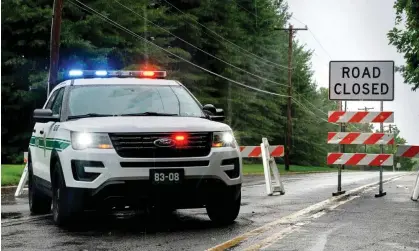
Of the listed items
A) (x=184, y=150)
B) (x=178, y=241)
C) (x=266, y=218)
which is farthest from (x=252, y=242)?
(x=266, y=218)

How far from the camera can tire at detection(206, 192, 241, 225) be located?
9.50 m

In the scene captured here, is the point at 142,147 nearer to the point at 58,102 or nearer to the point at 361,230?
the point at 58,102

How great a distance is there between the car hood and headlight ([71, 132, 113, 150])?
0.06 m

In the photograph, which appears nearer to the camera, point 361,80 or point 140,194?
point 140,194

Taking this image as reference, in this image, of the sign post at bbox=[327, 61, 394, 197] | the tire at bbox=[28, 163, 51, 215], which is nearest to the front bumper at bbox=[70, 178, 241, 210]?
the tire at bbox=[28, 163, 51, 215]

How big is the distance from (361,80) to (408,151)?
6.33ft

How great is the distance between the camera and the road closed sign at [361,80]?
1609 cm

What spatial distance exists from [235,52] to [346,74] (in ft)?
138

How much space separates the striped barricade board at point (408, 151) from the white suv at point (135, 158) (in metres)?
6.36

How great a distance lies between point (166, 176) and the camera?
870 cm

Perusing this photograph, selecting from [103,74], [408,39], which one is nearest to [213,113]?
[103,74]

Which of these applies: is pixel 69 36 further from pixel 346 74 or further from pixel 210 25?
pixel 346 74

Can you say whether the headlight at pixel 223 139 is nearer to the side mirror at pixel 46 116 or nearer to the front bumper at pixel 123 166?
the front bumper at pixel 123 166

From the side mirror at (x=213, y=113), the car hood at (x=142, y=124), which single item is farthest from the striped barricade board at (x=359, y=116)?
the car hood at (x=142, y=124)
